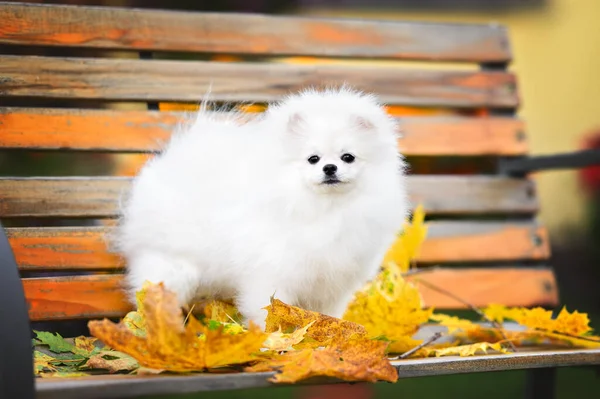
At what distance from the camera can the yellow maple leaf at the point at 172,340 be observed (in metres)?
1.26

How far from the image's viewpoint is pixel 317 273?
1.68 m

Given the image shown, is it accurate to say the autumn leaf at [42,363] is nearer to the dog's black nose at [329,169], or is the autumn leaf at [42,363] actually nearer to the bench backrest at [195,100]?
the bench backrest at [195,100]

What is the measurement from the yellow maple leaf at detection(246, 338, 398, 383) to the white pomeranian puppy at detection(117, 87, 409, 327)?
327 mm

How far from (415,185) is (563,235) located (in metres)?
2.05

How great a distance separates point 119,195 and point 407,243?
830mm

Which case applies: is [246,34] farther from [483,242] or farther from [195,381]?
[195,381]

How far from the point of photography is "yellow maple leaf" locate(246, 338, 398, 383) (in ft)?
4.19

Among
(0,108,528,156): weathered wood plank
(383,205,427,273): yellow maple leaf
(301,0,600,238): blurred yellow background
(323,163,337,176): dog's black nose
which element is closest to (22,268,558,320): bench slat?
(383,205,427,273): yellow maple leaf

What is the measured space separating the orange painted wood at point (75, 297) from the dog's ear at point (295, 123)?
2.39ft

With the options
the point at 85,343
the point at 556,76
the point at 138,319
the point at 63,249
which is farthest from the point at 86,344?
the point at 556,76

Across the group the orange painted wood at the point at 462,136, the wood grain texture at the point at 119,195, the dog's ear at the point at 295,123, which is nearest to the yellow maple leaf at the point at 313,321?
the dog's ear at the point at 295,123

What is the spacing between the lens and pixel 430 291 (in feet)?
7.50

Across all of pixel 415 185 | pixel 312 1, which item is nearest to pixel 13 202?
pixel 415 185

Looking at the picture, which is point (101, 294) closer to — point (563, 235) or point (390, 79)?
point (390, 79)
